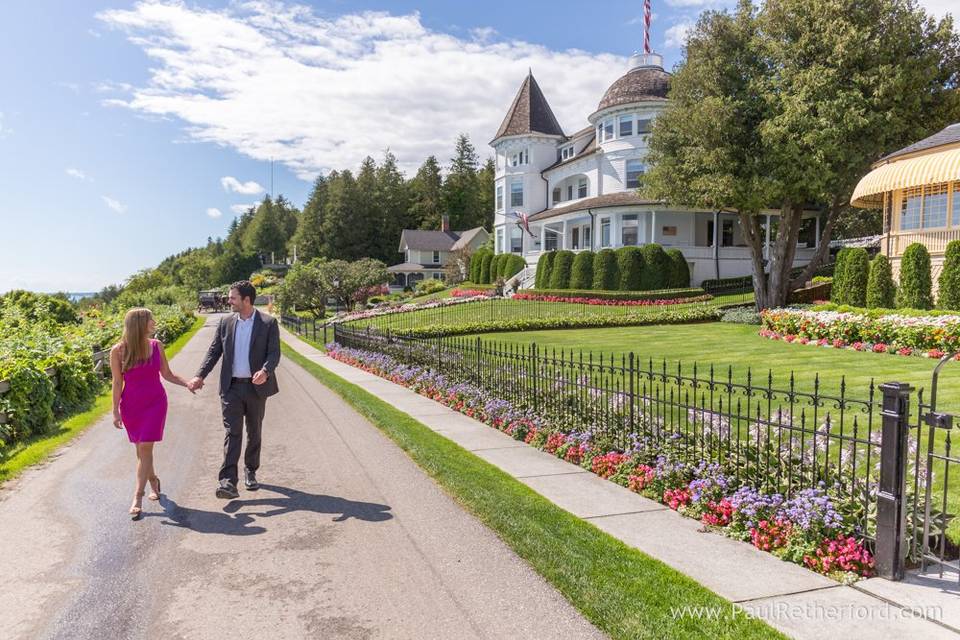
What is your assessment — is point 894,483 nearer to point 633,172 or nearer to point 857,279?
point 857,279

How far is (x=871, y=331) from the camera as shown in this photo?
15.0 meters

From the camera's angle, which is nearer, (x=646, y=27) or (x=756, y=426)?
(x=756, y=426)

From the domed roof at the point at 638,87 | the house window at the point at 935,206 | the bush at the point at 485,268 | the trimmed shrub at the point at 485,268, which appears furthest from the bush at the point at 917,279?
the trimmed shrub at the point at 485,268

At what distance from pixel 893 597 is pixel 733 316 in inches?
848

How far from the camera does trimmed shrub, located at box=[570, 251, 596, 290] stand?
35000 millimetres

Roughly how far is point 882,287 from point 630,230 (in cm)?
1842

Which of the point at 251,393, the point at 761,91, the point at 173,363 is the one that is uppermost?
the point at 761,91

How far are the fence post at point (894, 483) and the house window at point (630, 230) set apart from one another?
33265mm

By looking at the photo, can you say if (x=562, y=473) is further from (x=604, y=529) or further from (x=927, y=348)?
(x=927, y=348)

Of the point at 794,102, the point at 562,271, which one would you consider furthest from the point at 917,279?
the point at 562,271

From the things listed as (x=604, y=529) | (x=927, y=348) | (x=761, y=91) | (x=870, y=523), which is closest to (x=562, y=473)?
(x=604, y=529)

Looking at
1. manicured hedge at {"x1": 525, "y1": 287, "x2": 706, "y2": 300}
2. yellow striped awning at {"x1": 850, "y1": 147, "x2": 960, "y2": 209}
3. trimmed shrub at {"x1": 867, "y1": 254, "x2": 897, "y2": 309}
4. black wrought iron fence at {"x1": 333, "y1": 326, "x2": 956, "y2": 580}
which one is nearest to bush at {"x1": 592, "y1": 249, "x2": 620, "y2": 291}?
manicured hedge at {"x1": 525, "y1": 287, "x2": 706, "y2": 300}

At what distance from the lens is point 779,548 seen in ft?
15.8

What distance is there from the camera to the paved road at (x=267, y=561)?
12.7 ft
